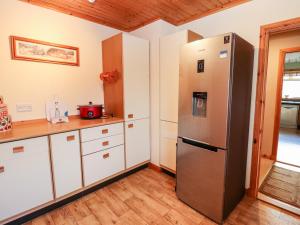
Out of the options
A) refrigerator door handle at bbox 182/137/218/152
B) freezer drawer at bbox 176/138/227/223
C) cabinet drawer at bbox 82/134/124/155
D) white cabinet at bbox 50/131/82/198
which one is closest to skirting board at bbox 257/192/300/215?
freezer drawer at bbox 176/138/227/223

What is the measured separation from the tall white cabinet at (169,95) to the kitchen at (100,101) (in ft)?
0.05

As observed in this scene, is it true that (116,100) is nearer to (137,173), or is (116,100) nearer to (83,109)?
(83,109)

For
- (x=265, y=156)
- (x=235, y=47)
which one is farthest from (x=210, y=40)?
(x=265, y=156)

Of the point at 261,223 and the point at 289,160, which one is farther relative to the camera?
the point at 289,160

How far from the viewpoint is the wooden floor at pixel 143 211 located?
1.68m

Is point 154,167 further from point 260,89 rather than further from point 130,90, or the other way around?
point 260,89

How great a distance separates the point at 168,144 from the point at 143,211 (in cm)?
99

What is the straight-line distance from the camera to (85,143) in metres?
2.00

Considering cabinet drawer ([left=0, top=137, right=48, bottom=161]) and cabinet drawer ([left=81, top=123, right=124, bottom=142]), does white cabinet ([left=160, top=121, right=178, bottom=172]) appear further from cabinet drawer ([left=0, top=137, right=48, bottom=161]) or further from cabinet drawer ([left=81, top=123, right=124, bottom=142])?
cabinet drawer ([left=0, top=137, right=48, bottom=161])

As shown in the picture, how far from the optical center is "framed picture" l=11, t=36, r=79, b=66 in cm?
195

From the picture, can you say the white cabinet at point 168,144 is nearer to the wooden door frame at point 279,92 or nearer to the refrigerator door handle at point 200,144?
the refrigerator door handle at point 200,144

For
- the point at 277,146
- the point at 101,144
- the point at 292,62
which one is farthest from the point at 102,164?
the point at 292,62

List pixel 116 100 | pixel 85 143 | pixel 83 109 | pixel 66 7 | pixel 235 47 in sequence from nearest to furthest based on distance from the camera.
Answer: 1. pixel 235 47
2. pixel 85 143
3. pixel 66 7
4. pixel 83 109
5. pixel 116 100

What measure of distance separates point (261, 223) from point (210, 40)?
192 cm
